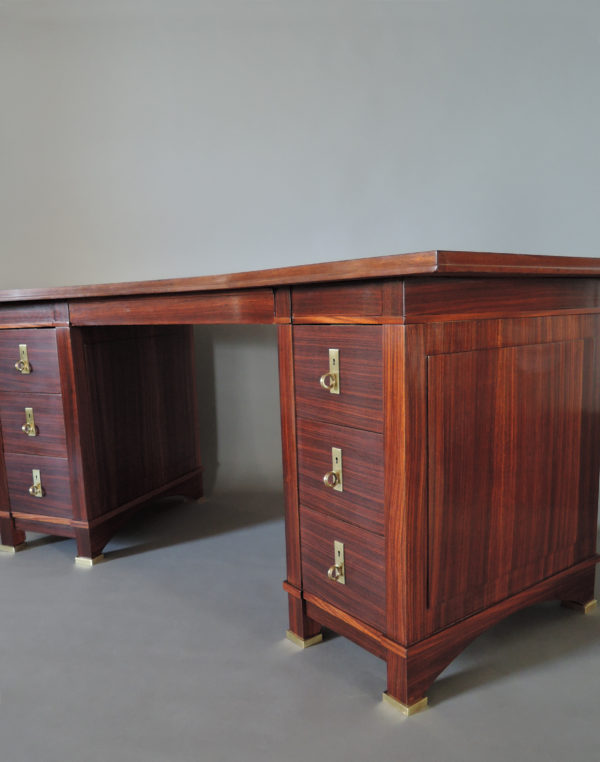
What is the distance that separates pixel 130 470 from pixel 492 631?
1.33 m

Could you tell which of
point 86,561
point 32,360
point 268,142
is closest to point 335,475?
point 86,561

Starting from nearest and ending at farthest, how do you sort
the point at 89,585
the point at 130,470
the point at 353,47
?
the point at 89,585 → the point at 130,470 → the point at 353,47

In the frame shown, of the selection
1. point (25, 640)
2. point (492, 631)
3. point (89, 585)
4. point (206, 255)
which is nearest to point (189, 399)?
point (206, 255)

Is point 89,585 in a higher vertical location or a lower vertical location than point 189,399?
lower

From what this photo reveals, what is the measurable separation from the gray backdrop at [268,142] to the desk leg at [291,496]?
3.98ft

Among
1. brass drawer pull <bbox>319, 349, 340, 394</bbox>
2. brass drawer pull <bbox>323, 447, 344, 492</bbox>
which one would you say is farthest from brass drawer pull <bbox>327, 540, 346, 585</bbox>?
brass drawer pull <bbox>319, 349, 340, 394</bbox>

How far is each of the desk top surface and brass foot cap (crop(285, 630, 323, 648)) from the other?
0.85 meters

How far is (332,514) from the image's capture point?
4.65 ft

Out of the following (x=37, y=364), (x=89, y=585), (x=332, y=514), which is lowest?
(x=89, y=585)

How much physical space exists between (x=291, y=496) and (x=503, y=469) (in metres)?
0.49

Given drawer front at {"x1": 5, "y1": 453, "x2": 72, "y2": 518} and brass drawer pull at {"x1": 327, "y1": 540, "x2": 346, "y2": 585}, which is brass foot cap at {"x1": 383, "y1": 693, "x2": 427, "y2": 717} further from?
drawer front at {"x1": 5, "y1": 453, "x2": 72, "y2": 518}

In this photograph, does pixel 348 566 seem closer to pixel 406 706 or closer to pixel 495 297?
pixel 406 706

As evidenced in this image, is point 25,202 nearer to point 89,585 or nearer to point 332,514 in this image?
point 89,585

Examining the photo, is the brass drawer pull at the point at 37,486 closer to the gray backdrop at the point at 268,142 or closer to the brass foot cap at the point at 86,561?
the brass foot cap at the point at 86,561
